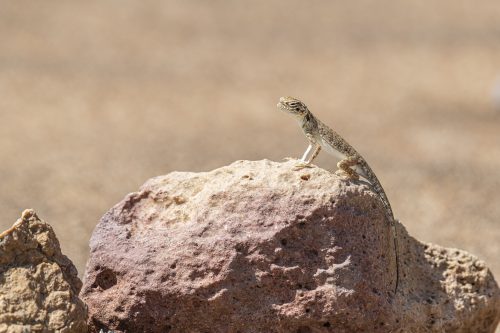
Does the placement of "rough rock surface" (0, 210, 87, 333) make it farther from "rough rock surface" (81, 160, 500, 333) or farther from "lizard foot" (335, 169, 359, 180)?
"lizard foot" (335, 169, 359, 180)

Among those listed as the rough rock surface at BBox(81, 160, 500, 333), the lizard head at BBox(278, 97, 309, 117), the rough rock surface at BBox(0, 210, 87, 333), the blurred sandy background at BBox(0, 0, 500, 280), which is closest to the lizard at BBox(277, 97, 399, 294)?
the lizard head at BBox(278, 97, 309, 117)

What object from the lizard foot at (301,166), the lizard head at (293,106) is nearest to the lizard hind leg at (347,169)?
the lizard foot at (301,166)

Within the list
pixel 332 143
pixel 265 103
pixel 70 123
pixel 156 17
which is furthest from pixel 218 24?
pixel 332 143

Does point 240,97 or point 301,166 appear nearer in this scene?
point 301,166

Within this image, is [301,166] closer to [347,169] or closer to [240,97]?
[347,169]

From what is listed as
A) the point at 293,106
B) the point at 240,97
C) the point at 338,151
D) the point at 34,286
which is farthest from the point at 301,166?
Answer: the point at 240,97

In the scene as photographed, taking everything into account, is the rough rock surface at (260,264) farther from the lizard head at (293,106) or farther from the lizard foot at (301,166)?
the lizard head at (293,106)

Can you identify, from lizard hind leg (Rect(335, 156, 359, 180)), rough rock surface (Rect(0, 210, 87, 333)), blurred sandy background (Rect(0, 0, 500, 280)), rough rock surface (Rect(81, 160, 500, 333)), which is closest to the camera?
rough rock surface (Rect(0, 210, 87, 333))
